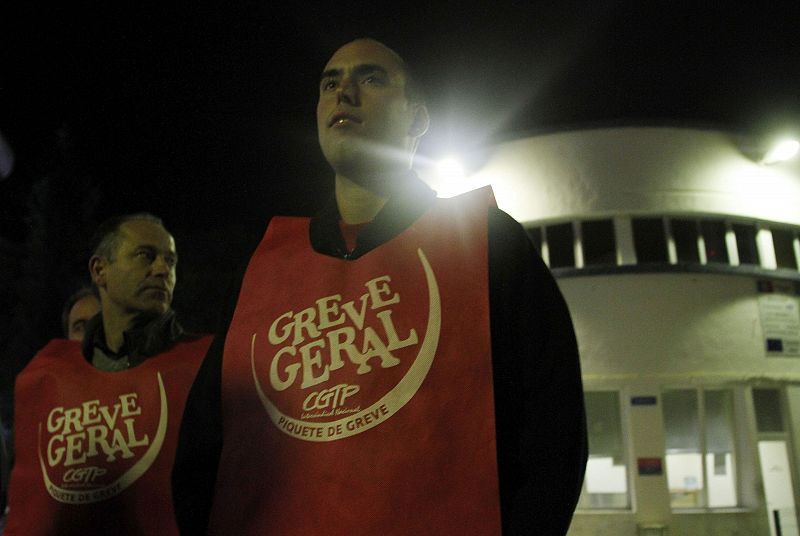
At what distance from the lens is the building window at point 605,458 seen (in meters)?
10.8

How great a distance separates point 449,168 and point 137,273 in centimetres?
934

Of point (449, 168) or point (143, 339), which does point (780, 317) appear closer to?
point (449, 168)

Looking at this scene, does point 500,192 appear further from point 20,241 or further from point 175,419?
point 20,241

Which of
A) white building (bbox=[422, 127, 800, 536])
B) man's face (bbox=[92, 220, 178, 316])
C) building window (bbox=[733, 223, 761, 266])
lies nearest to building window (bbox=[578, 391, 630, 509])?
white building (bbox=[422, 127, 800, 536])

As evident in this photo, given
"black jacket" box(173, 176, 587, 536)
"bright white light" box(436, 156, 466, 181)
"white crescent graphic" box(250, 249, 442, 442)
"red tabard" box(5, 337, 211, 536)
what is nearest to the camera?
"black jacket" box(173, 176, 587, 536)

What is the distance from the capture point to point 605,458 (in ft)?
35.9

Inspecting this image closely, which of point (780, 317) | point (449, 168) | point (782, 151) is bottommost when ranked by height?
point (780, 317)

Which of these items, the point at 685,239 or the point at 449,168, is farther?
the point at 685,239

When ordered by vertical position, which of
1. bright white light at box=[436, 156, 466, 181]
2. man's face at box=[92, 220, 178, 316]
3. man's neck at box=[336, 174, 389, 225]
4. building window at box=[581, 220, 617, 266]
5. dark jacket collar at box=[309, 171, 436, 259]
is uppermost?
bright white light at box=[436, 156, 466, 181]

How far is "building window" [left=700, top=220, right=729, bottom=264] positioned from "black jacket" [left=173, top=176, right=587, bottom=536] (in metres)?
11.4

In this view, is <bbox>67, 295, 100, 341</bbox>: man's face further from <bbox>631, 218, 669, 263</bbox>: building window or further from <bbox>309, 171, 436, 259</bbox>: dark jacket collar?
<bbox>631, 218, 669, 263</bbox>: building window

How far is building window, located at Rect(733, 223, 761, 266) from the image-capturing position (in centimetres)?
1184

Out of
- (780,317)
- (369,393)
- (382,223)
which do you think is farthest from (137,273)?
(780,317)

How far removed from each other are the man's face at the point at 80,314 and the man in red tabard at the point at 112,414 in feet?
6.47
